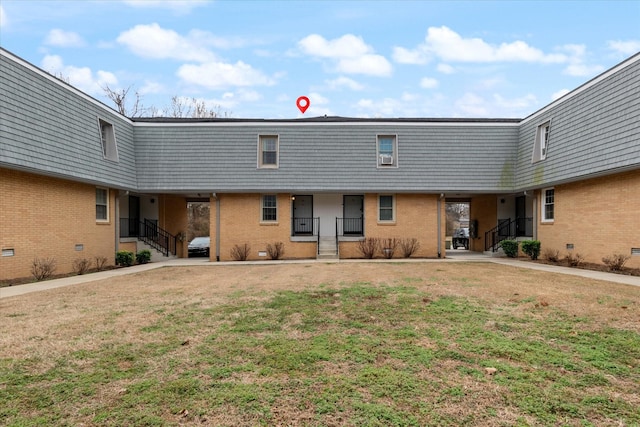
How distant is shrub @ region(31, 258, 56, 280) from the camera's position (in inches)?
409

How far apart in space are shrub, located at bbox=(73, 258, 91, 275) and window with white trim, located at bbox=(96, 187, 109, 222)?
6.68ft

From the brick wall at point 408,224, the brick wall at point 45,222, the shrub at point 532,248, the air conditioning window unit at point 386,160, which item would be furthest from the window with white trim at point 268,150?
the shrub at point 532,248

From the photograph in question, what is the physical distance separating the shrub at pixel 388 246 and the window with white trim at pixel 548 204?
634 cm

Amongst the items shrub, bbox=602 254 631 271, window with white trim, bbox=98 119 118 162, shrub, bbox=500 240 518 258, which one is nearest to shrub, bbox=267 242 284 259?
window with white trim, bbox=98 119 118 162

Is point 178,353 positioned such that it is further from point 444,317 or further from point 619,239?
point 619,239

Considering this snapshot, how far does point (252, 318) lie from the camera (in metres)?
5.34

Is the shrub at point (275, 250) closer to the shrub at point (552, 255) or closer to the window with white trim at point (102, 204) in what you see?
the window with white trim at point (102, 204)

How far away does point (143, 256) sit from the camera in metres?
15.1

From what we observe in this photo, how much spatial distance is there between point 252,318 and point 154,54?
27514mm

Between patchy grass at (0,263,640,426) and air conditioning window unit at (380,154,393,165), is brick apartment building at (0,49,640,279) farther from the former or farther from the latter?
patchy grass at (0,263,640,426)

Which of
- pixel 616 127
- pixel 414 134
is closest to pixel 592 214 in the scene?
pixel 616 127

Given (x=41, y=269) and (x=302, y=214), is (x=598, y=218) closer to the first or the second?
(x=302, y=214)

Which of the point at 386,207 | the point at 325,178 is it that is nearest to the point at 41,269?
the point at 325,178

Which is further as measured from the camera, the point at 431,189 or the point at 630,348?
the point at 431,189
